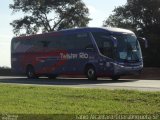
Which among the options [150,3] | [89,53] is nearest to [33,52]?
[89,53]

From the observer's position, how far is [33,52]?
35750mm

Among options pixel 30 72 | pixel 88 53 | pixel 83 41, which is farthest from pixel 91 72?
pixel 30 72

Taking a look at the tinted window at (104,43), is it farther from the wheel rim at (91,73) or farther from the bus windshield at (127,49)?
the wheel rim at (91,73)

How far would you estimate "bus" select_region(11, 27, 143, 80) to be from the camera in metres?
28.5

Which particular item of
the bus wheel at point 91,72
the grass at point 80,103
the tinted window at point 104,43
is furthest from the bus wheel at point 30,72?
the grass at point 80,103

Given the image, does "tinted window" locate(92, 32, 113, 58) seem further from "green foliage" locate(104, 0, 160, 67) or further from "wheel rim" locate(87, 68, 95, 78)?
"green foliage" locate(104, 0, 160, 67)

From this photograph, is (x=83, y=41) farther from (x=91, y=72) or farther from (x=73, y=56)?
(x=91, y=72)

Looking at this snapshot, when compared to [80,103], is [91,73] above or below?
above

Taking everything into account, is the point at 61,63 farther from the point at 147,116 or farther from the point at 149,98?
the point at 147,116

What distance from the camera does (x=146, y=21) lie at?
169ft

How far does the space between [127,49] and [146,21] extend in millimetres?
23325

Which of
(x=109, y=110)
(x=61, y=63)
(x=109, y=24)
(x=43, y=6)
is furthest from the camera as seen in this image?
(x=43, y=6)

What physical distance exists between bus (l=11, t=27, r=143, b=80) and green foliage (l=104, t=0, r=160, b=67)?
15.6 metres

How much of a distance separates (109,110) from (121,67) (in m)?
16.9
